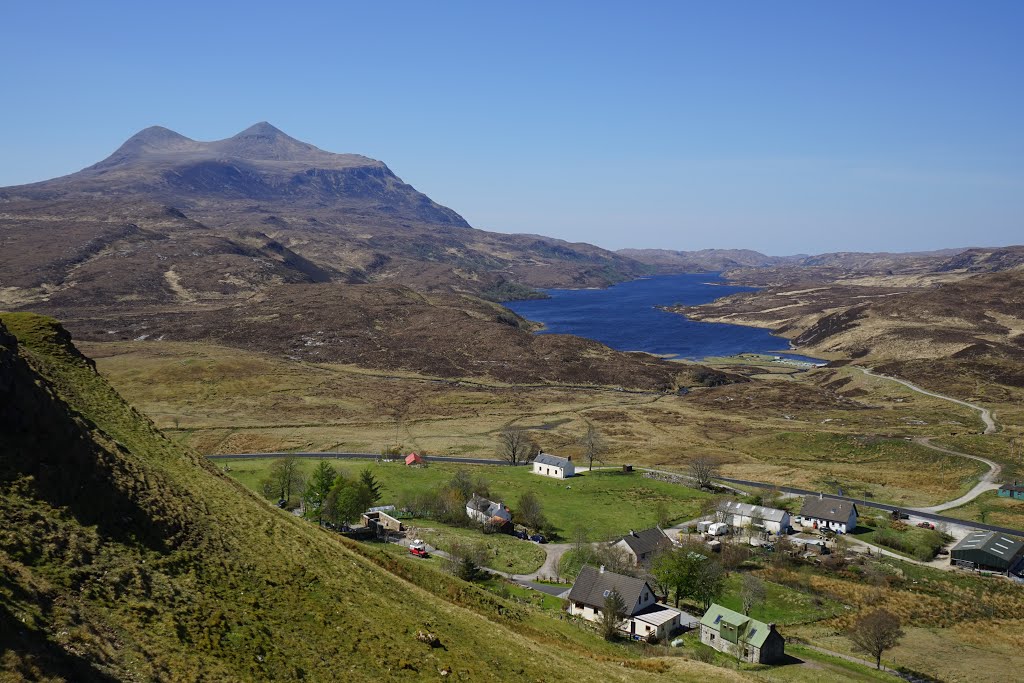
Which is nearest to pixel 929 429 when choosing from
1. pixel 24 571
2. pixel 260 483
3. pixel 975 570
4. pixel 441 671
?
pixel 975 570

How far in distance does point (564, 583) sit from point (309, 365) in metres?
135

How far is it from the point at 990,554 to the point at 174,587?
229 ft

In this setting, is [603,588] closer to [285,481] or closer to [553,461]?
[285,481]

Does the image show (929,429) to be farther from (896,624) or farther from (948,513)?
(896,624)

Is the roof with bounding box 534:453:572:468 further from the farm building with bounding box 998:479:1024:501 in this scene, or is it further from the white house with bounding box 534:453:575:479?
the farm building with bounding box 998:479:1024:501

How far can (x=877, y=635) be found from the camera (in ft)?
145

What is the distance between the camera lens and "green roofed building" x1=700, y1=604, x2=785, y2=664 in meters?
44.6

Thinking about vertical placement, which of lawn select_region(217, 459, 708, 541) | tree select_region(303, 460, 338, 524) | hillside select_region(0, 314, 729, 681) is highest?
hillside select_region(0, 314, 729, 681)

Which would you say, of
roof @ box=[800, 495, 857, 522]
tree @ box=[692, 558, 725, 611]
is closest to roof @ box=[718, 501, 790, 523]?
roof @ box=[800, 495, 857, 522]

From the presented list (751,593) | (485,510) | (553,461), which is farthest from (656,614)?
(553,461)

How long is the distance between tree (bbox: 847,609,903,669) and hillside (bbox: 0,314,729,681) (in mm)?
Answer: 16177

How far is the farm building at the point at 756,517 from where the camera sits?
7219cm

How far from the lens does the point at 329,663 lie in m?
22.1

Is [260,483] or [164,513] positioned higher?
[164,513]
